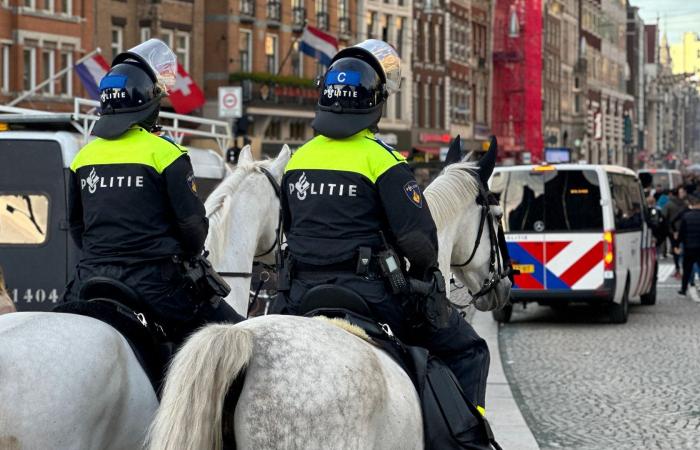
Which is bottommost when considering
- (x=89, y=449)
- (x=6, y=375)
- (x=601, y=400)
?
(x=601, y=400)

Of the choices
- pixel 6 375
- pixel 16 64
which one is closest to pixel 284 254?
pixel 6 375

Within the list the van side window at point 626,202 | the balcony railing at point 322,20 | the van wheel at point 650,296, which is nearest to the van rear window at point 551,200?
the van side window at point 626,202

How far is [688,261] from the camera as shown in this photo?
2338 cm

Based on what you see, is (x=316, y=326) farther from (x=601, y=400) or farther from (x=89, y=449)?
(x=601, y=400)

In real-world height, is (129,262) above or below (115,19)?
below

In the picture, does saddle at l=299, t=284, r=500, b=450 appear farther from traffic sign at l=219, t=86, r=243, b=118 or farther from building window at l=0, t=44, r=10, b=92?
building window at l=0, t=44, r=10, b=92

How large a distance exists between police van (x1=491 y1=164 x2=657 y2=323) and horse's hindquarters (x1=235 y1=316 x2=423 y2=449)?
14.1 meters

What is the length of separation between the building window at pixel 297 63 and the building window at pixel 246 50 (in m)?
4.04

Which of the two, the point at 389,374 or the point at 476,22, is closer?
the point at 389,374

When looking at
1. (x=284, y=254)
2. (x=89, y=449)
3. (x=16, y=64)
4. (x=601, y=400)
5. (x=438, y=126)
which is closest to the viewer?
(x=89, y=449)

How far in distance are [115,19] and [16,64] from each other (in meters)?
6.16

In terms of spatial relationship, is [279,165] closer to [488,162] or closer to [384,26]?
[488,162]

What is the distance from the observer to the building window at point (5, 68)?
1629 inches

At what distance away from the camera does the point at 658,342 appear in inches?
632
